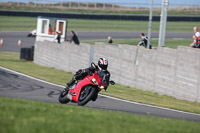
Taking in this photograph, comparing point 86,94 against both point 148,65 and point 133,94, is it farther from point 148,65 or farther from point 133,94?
point 148,65

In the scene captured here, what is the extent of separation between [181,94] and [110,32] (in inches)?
1177

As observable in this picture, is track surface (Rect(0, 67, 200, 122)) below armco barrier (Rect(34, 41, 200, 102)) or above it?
below

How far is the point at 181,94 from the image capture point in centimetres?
1546

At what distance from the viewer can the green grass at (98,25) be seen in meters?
45.2

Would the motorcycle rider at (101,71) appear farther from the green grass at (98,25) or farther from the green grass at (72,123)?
the green grass at (98,25)

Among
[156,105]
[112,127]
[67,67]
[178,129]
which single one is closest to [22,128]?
[112,127]

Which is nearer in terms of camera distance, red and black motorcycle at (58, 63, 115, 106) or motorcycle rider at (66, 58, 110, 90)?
red and black motorcycle at (58, 63, 115, 106)

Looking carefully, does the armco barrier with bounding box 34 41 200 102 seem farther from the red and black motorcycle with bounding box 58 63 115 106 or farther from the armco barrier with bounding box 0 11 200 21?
the armco barrier with bounding box 0 11 200 21

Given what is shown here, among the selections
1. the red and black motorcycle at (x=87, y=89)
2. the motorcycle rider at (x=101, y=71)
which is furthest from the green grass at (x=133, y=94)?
the red and black motorcycle at (x=87, y=89)

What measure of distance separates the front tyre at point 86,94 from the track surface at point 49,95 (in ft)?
5.06

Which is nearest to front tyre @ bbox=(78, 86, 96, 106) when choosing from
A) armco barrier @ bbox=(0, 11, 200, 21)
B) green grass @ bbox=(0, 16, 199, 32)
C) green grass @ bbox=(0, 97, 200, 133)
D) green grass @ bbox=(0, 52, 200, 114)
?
green grass @ bbox=(0, 97, 200, 133)

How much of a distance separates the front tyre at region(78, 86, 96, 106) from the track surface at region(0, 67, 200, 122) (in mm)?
1542

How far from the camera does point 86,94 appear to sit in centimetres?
1038

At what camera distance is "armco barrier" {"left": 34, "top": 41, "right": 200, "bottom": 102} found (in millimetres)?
15148
